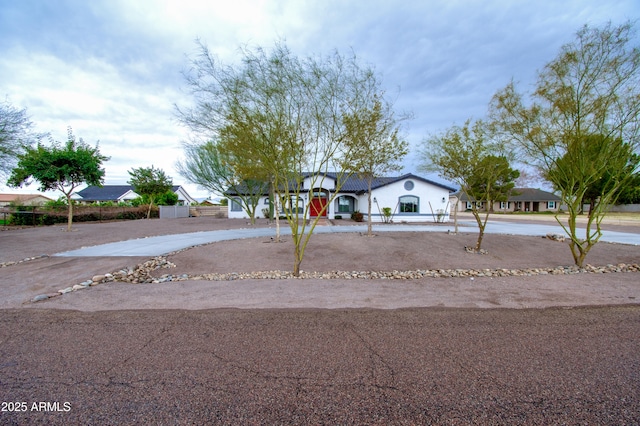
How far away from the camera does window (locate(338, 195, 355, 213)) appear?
2767 cm

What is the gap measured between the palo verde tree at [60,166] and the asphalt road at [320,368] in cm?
1587

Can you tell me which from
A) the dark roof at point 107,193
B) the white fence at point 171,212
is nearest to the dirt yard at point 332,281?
the white fence at point 171,212

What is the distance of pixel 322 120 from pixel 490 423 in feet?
20.6

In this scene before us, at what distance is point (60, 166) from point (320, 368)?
20.2 meters

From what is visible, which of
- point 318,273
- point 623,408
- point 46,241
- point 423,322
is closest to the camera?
point 623,408

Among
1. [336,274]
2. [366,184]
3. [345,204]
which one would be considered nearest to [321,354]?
[336,274]

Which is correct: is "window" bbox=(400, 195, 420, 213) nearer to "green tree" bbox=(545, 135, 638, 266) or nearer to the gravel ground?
"green tree" bbox=(545, 135, 638, 266)

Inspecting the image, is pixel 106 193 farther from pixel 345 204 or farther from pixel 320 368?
pixel 320 368

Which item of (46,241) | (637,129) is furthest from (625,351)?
(46,241)

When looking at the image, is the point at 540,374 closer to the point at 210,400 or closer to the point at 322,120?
the point at 210,400

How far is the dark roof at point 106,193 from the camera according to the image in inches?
1943

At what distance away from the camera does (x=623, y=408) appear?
2277 mm

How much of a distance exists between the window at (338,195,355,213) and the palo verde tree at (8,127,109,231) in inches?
731

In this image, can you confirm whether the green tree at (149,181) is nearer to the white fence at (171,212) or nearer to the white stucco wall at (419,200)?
the white fence at (171,212)
